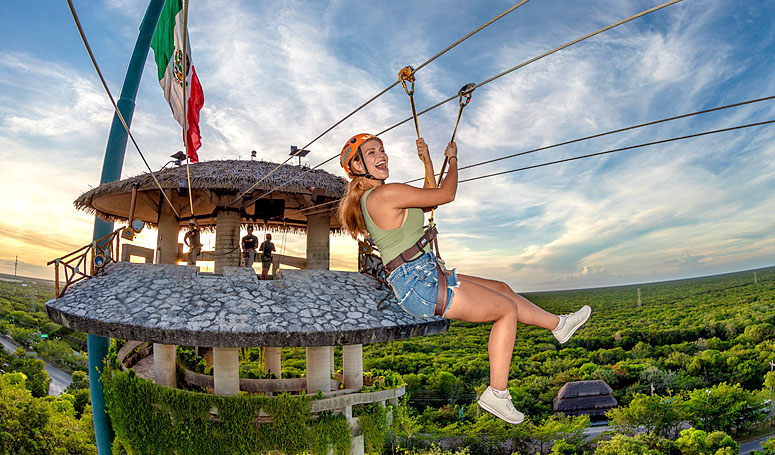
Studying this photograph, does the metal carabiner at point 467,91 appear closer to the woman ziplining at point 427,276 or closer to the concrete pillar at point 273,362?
the woman ziplining at point 427,276

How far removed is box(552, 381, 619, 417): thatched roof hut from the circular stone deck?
41508mm

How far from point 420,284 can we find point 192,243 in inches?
348

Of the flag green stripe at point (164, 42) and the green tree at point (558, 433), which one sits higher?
the flag green stripe at point (164, 42)

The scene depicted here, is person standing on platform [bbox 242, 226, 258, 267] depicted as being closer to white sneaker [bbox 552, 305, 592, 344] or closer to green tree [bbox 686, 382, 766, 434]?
white sneaker [bbox 552, 305, 592, 344]

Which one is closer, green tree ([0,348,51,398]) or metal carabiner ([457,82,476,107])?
metal carabiner ([457,82,476,107])

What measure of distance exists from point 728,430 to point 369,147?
51.3 m

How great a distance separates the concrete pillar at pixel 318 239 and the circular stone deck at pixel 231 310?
2120 millimetres

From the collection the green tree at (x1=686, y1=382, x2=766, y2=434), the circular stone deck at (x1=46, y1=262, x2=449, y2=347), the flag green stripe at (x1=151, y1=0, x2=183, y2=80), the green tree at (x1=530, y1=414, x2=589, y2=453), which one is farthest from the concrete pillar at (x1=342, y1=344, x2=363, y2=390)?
the green tree at (x1=686, y1=382, x2=766, y2=434)

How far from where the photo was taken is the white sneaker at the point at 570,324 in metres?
3.69

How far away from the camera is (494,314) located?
349 cm

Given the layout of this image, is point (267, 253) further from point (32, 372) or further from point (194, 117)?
point (32, 372)

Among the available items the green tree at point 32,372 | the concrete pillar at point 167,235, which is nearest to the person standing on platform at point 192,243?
the concrete pillar at point 167,235

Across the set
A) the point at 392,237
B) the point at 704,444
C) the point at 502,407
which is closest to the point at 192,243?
the point at 392,237

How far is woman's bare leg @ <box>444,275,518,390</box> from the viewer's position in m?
3.43
